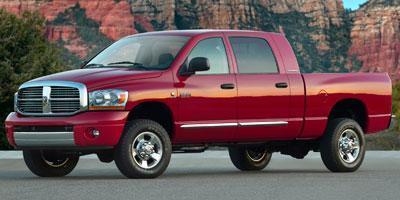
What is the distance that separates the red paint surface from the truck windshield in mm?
166

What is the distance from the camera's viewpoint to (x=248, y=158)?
637 inches

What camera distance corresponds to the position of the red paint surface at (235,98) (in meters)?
13.0

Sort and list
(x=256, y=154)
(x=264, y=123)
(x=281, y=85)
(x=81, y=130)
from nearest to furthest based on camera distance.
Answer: (x=81, y=130) < (x=264, y=123) < (x=281, y=85) < (x=256, y=154)

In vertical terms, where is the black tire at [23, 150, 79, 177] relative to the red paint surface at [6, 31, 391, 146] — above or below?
below

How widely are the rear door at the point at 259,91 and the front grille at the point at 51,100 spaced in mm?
2354

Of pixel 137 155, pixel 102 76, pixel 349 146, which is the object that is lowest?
pixel 349 146

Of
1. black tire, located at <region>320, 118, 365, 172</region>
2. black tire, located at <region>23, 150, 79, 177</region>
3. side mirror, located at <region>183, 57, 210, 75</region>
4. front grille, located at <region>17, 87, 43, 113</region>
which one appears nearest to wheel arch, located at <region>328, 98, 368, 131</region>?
black tire, located at <region>320, 118, 365, 172</region>

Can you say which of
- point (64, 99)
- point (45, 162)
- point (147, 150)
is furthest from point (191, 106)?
point (45, 162)

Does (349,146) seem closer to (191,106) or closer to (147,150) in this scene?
(191,106)

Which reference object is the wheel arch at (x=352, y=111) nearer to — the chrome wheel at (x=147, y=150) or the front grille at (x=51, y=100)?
the chrome wheel at (x=147, y=150)

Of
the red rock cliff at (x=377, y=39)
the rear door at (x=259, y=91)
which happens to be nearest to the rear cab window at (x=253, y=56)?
the rear door at (x=259, y=91)

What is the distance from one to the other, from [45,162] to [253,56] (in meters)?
3.21

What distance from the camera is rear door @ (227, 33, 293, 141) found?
46.5ft

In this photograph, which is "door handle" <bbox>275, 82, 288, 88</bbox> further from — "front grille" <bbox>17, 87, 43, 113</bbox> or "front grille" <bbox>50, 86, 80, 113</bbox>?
"front grille" <bbox>17, 87, 43, 113</bbox>
